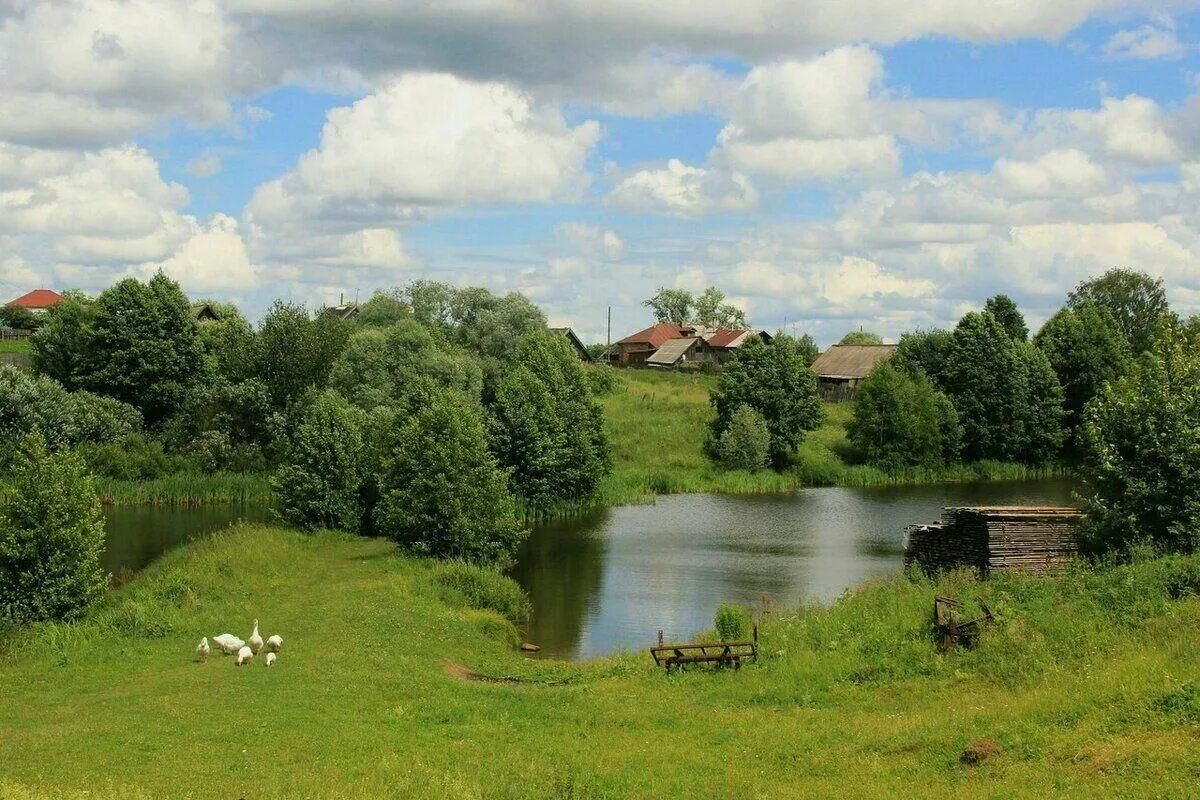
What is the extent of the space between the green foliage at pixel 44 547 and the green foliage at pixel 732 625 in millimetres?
18573

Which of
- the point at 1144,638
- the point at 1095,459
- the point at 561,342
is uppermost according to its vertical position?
the point at 561,342

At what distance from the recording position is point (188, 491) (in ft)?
226

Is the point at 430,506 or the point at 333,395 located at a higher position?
the point at 333,395

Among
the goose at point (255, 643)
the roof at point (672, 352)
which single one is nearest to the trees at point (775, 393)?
the roof at point (672, 352)

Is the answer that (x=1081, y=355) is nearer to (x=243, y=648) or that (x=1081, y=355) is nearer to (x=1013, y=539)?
(x=1013, y=539)

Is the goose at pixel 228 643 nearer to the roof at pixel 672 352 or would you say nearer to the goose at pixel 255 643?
the goose at pixel 255 643

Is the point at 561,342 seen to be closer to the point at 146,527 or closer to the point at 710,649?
the point at 146,527

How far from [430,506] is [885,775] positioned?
30.8 meters

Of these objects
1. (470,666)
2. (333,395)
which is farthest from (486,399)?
(470,666)

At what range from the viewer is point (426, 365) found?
7044 cm

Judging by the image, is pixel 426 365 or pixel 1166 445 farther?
pixel 426 365

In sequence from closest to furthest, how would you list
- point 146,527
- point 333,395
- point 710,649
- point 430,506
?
point 710,649 → point 430,506 → point 333,395 → point 146,527

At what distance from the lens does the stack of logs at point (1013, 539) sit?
32625mm

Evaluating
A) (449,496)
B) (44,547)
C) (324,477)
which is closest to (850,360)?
(324,477)
